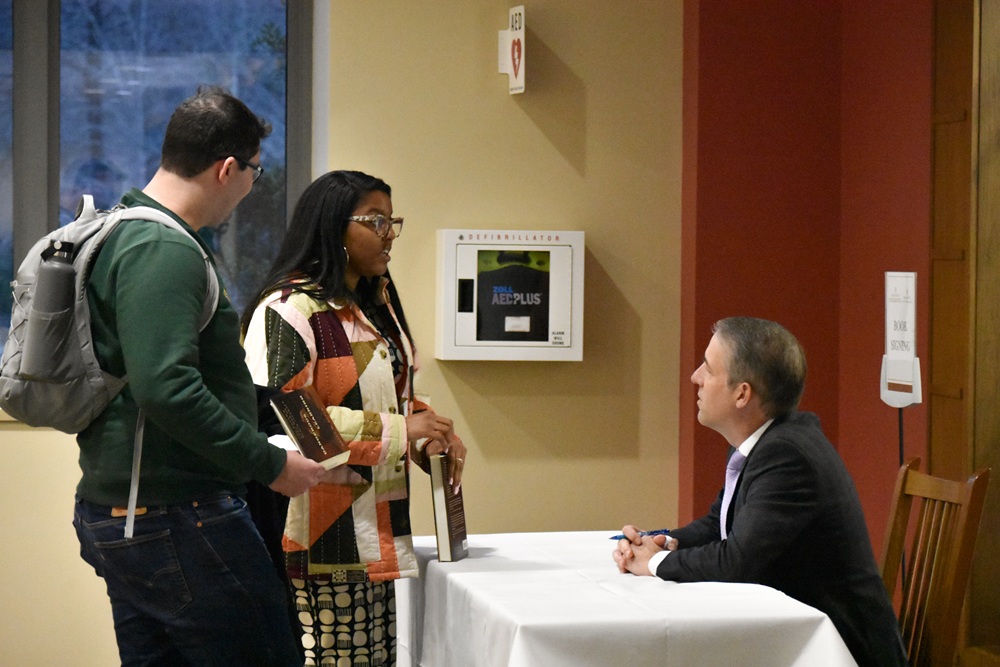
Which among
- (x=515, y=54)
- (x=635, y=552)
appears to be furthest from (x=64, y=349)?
(x=515, y=54)

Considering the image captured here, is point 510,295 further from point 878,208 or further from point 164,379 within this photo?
point 164,379

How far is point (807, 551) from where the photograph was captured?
2.31 m

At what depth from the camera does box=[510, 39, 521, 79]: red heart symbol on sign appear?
3.94 metres

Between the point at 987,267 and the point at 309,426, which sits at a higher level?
the point at 987,267

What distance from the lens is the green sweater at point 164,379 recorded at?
5.96 ft

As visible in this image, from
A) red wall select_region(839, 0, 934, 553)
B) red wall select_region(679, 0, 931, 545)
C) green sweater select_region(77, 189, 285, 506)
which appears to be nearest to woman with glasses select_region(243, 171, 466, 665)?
green sweater select_region(77, 189, 285, 506)

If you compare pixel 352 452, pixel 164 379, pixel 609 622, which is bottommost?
pixel 609 622

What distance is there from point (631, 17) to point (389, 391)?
2089 millimetres

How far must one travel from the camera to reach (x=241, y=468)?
1.90 m

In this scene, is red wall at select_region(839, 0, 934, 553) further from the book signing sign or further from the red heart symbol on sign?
the red heart symbol on sign

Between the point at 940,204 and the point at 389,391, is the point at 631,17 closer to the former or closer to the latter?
the point at 940,204

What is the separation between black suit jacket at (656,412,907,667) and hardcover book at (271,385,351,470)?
2.34 feet

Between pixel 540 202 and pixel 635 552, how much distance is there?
6.29 feet

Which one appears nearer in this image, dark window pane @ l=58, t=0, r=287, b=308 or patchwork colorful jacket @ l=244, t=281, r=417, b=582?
patchwork colorful jacket @ l=244, t=281, r=417, b=582
